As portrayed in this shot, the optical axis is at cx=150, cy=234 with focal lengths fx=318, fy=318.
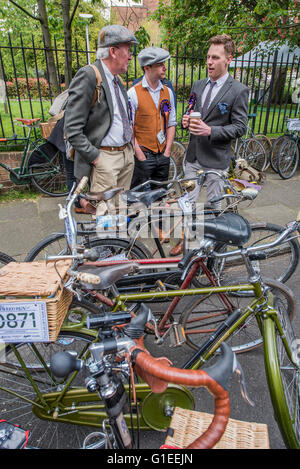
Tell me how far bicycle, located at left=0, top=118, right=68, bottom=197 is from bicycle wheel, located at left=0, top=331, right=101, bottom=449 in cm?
369

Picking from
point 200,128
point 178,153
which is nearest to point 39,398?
point 200,128

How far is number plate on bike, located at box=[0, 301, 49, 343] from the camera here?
5.12 ft

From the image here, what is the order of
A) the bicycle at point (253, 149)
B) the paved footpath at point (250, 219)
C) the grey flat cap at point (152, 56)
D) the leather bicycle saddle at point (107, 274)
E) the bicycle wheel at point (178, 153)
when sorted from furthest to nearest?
the bicycle at point (253, 149) < the bicycle wheel at point (178, 153) < the grey flat cap at point (152, 56) < the paved footpath at point (250, 219) < the leather bicycle saddle at point (107, 274)

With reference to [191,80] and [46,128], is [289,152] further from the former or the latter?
[46,128]

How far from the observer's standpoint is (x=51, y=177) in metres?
5.52

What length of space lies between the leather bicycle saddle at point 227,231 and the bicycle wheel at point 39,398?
100 cm

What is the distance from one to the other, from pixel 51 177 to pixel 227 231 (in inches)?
167

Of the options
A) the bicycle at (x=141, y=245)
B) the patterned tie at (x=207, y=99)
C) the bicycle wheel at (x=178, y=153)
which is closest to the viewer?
the bicycle at (x=141, y=245)

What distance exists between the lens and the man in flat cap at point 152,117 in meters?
3.29

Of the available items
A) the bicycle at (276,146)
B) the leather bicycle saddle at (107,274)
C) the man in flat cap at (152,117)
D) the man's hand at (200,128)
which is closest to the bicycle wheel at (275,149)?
the bicycle at (276,146)

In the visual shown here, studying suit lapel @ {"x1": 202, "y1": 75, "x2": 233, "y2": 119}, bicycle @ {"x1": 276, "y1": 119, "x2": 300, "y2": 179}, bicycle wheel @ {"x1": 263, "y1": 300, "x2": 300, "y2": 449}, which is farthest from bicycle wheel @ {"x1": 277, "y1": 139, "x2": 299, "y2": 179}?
bicycle wheel @ {"x1": 263, "y1": 300, "x2": 300, "y2": 449}

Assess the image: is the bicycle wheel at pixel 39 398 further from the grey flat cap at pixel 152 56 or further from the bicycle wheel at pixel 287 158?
the bicycle wheel at pixel 287 158

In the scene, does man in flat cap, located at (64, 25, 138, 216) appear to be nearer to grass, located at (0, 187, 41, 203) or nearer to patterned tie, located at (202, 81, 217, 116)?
patterned tie, located at (202, 81, 217, 116)
